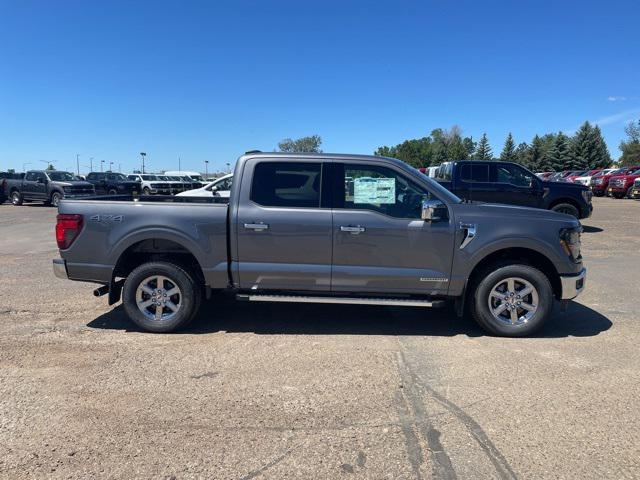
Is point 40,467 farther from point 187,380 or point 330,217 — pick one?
point 330,217

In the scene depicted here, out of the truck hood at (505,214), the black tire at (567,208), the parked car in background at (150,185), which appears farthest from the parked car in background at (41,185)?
the truck hood at (505,214)

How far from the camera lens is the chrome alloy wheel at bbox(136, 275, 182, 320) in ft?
17.1

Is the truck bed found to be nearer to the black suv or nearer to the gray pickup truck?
A: the gray pickup truck

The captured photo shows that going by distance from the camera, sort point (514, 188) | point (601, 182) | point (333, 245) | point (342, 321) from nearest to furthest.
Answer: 1. point (333, 245)
2. point (342, 321)
3. point (514, 188)
4. point (601, 182)

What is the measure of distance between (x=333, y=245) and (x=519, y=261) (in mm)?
2009

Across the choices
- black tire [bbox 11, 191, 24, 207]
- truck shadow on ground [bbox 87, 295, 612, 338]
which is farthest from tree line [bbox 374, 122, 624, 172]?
truck shadow on ground [bbox 87, 295, 612, 338]

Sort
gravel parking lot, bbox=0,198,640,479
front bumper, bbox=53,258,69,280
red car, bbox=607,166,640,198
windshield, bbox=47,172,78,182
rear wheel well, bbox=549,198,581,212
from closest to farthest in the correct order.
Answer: gravel parking lot, bbox=0,198,640,479, front bumper, bbox=53,258,69,280, rear wheel well, bbox=549,198,581,212, windshield, bbox=47,172,78,182, red car, bbox=607,166,640,198

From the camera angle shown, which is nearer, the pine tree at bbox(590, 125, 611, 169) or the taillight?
the taillight

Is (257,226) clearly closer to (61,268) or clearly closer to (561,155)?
(61,268)

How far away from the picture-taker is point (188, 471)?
9.32ft

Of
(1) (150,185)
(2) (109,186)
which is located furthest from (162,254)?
(1) (150,185)

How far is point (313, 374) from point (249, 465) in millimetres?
1361

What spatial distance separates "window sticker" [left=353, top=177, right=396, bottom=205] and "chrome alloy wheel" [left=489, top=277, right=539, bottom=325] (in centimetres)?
146

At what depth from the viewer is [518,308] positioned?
5164mm
